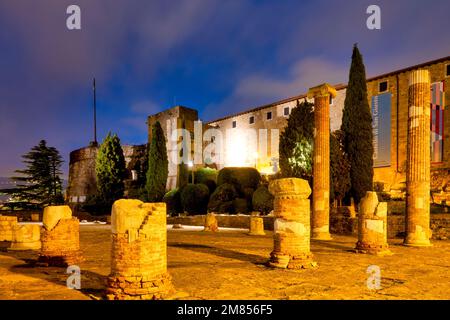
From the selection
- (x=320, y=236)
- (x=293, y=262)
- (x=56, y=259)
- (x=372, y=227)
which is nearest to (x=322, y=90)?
(x=320, y=236)

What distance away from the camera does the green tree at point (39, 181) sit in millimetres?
31938

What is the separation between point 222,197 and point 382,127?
1226cm

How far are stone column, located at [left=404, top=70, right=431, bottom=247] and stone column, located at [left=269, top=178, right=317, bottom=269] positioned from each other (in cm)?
578

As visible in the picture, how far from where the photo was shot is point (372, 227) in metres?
9.40

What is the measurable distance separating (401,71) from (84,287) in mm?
24689

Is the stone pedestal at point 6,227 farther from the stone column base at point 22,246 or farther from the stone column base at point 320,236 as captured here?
the stone column base at point 320,236

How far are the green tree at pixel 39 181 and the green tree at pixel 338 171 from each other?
2589 centimetres

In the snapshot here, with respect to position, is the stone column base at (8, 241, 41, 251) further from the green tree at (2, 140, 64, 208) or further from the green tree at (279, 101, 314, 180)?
the green tree at (2, 140, 64, 208)

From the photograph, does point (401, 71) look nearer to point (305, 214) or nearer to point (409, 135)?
point (409, 135)

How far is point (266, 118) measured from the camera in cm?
3509

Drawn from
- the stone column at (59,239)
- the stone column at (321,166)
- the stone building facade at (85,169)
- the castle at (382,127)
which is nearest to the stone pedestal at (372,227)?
the stone column at (321,166)

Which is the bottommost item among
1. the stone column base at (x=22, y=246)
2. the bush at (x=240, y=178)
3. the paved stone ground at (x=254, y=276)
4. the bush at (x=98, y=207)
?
the bush at (x=98, y=207)

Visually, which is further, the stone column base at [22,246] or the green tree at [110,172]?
the green tree at [110,172]

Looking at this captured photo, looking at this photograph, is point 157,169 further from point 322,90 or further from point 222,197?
point 322,90
